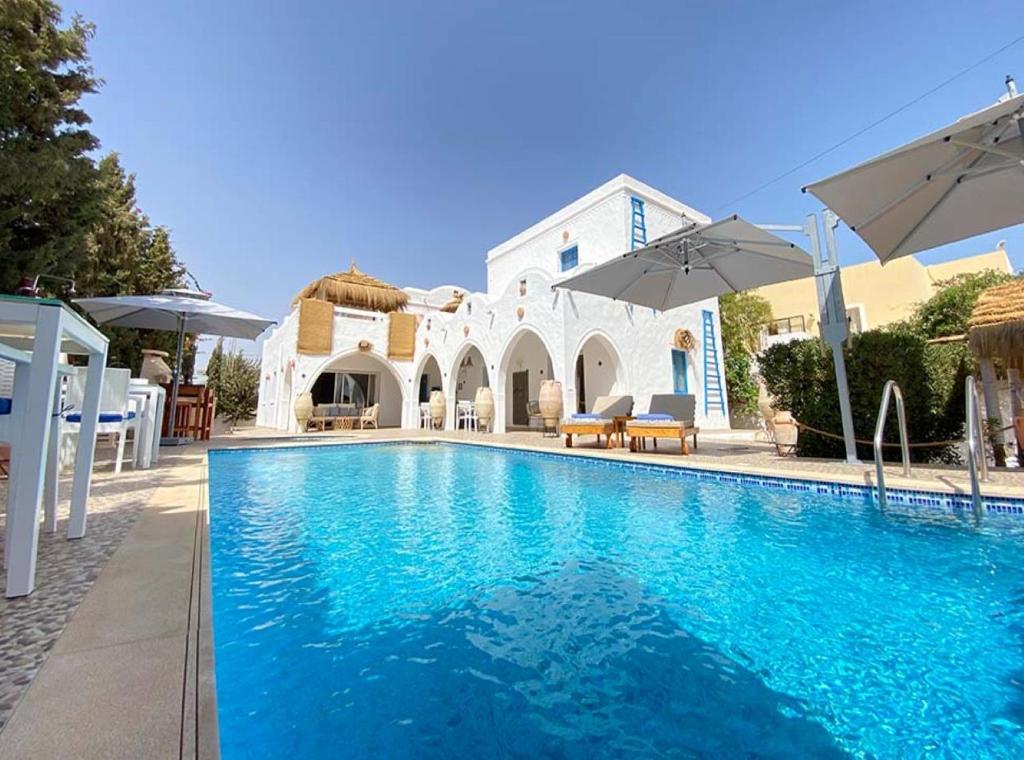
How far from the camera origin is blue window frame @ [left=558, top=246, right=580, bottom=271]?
49.6 feet

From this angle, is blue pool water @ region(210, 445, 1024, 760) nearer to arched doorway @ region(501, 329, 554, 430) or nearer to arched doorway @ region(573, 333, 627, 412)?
arched doorway @ region(573, 333, 627, 412)

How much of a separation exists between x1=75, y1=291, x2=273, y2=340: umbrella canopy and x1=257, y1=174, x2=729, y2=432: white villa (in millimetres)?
5690

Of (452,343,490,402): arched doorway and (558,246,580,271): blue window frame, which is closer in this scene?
(558,246,580,271): blue window frame

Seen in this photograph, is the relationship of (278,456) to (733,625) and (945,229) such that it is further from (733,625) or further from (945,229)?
(945,229)

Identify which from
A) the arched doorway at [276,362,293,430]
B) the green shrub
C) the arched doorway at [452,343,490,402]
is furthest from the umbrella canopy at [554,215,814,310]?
the arched doorway at [276,362,293,430]

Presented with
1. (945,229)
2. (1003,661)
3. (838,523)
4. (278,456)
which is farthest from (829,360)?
(278,456)

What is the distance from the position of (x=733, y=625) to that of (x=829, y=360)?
663 cm

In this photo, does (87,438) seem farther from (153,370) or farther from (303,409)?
(303,409)

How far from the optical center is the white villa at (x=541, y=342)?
12.5 m

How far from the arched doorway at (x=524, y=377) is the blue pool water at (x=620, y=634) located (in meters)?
12.3

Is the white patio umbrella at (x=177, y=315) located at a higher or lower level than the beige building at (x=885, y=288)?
lower

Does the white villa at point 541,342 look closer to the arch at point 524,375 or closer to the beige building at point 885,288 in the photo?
the arch at point 524,375

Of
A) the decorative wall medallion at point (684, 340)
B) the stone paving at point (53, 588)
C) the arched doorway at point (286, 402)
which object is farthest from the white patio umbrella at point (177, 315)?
the decorative wall medallion at point (684, 340)

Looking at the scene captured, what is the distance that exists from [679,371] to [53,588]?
15.2 meters
